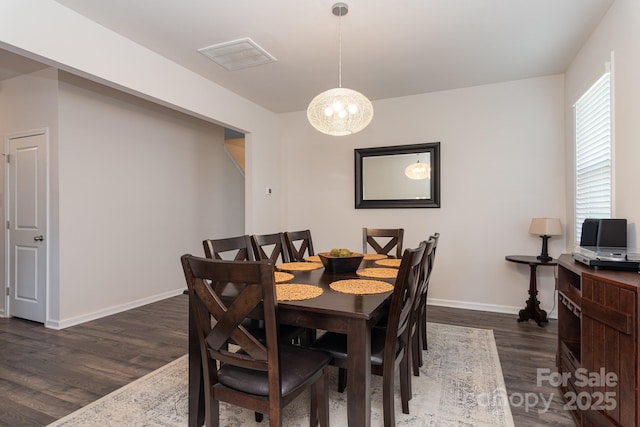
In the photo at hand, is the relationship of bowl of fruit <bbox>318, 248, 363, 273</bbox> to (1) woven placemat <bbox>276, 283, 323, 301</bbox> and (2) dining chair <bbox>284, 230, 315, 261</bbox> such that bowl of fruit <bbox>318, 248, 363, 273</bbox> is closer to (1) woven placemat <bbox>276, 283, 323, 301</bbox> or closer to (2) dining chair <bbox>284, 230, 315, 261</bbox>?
(1) woven placemat <bbox>276, 283, 323, 301</bbox>

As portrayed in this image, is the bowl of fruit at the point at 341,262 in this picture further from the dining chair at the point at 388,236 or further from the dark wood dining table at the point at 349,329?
the dining chair at the point at 388,236

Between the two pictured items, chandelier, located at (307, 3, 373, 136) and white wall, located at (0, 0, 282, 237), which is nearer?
white wall, located at (0, 0, 282, 237)

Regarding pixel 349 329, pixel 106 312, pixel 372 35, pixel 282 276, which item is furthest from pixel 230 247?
pixel 106 312

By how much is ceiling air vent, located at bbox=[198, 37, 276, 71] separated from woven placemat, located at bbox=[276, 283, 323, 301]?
84.0 inches

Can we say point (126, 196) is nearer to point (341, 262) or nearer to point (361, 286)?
point (341, 262)

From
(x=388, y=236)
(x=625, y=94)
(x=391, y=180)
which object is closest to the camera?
(x=625, y=94)

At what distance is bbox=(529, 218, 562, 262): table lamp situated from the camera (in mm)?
3352

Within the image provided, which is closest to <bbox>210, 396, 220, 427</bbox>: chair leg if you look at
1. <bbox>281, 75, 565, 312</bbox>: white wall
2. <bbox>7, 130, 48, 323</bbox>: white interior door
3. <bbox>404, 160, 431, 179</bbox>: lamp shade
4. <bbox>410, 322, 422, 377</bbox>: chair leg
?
<bbox>410, 322, 422, 377</bbox>: chair leg

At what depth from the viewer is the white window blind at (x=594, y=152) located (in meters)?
2.55

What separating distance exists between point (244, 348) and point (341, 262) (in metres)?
1.10

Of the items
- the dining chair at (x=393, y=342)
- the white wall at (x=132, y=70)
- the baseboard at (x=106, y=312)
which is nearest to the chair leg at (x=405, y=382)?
the dining chair at (x=393, y=342)

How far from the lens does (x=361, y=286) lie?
1.96m

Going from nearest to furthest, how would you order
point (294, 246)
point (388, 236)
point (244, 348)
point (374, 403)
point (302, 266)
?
point (244, 348) → point (374, 403) → point (302, 266) → point (294, 246) → point (388, 236)

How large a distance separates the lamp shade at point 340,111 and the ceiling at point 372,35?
59cm
